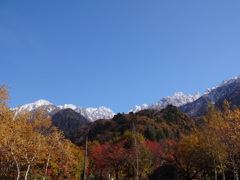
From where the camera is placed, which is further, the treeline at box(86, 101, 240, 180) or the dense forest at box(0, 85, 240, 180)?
the treeline at box(86, 101, 240, 180)

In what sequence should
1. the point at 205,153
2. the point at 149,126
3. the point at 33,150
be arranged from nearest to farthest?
the point at 33,150
the point at 205,153
the point at 149,126

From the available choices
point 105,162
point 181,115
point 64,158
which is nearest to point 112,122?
point 181,115

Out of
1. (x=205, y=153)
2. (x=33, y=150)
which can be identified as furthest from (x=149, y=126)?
(x=33, y=150)

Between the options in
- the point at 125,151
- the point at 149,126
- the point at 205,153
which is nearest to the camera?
the point at 205,153

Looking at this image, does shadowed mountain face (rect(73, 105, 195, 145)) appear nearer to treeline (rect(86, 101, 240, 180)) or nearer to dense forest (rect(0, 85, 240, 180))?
dense forest (rect(0, 85, 240, 180))

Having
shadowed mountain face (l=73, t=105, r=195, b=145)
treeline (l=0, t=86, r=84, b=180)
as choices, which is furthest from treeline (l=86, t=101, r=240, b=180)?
shadowed mountain face (l=73, t=105, r=195, b=145)

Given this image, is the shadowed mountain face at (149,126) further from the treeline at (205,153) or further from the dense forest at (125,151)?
the treeline at (205,153)

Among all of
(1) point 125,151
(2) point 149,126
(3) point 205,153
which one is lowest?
(3) point 205,153

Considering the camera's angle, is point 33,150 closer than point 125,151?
Yes

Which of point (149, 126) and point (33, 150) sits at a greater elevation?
point (149, 126)

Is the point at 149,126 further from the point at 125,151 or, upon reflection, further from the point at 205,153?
the point at 205,153

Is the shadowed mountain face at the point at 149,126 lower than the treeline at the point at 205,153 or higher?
higher

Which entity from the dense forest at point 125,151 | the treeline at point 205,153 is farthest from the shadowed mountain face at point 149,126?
the treeline at point 205,153

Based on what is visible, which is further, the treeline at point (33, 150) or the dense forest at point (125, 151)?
the treeline at point (33, 150)
